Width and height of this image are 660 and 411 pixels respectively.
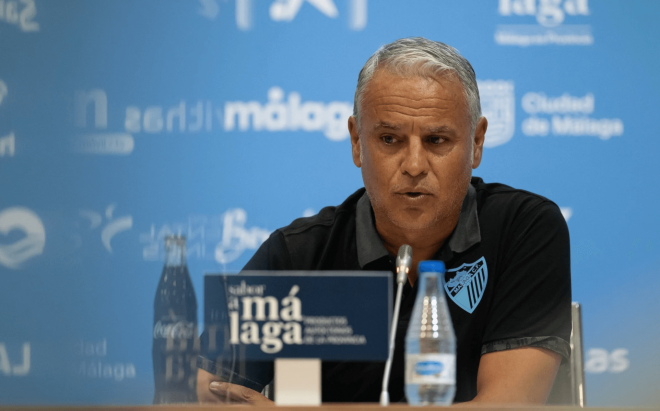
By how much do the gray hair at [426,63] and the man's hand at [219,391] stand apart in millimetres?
818

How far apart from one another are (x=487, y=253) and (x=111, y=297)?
1.42m

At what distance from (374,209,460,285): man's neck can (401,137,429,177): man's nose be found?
0.62 feet

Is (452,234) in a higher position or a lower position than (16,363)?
higher

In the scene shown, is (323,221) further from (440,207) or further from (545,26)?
(545,26)

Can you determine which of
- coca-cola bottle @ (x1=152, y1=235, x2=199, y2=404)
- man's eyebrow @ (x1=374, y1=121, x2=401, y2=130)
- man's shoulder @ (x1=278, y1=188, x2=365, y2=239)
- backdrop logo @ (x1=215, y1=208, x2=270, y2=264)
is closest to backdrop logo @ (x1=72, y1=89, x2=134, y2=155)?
backdrop logo @ (x1=215, y1=208, x2=270, y2=264)

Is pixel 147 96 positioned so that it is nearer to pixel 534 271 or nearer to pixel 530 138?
pixel 530 138

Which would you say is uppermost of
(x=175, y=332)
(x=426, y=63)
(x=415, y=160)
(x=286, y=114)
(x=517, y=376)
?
(x=286, y=114)

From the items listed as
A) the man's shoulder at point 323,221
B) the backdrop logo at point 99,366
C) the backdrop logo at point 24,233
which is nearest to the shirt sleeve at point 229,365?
the backdrop logo at point 99,366

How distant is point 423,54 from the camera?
65.4 inches

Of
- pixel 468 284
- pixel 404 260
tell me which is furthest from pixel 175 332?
pixel 468 284

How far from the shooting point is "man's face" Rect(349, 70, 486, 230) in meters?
1.61

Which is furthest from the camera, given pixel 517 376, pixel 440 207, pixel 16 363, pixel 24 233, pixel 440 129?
pixel 24 233

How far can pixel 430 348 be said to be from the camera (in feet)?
4.10

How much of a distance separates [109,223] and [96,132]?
1.26ft
